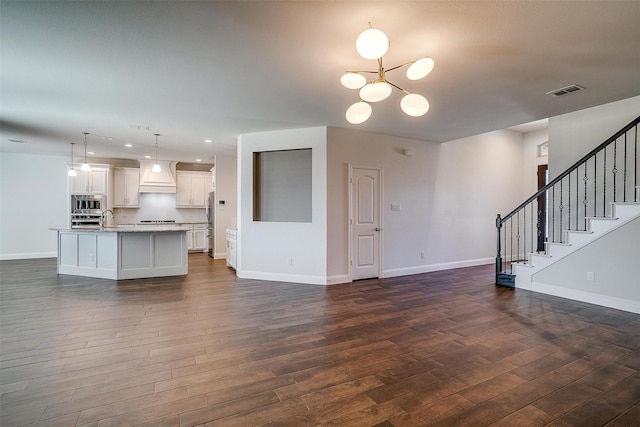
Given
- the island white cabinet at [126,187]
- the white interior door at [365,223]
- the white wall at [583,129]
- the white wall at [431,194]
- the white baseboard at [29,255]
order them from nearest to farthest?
the white wall at [583,129]
the white wall at [431,194]
the white interior door at [365,223]
the white baseboard at [29,255]
the island white cabinet at [126,187]

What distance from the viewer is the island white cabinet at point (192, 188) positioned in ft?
30.1

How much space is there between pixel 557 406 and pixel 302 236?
158 inches

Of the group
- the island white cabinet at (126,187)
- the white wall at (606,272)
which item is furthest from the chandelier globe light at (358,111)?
the island white cabinet at (126,187)

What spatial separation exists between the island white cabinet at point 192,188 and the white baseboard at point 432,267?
6296 mm

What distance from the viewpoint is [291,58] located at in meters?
2.86

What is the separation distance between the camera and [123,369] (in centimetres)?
244

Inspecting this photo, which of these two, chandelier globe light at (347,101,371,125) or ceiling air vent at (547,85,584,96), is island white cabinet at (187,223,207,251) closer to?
chandelier globe light at (347,101,371,125)

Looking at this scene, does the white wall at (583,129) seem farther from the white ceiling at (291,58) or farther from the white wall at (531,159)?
the white wall at (531,159)

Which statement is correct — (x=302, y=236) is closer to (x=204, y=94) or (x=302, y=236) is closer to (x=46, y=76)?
(x=204, y=94)

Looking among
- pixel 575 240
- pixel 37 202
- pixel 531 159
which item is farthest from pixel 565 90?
pixel 37 202

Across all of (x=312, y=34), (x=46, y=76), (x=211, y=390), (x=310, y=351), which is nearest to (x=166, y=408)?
(x=211, y=390)

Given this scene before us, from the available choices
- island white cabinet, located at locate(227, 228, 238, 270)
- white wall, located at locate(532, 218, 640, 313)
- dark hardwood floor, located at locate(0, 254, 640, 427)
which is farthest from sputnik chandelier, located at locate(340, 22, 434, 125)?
island white cabinet, located at locate(227, 228, 238, 270)

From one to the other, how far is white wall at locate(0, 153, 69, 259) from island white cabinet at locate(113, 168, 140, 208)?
1289 millimetres

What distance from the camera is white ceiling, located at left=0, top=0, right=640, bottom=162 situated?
2.18 metres
